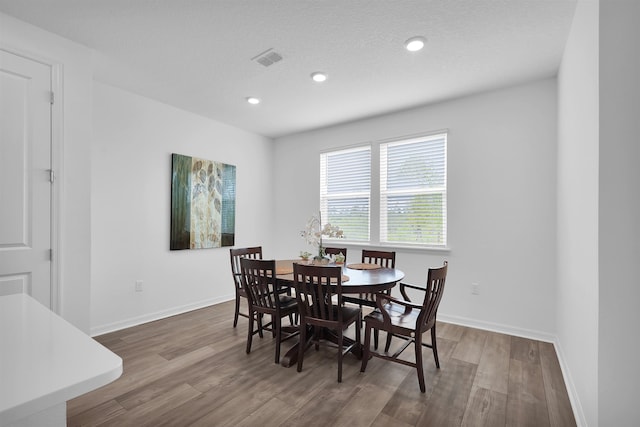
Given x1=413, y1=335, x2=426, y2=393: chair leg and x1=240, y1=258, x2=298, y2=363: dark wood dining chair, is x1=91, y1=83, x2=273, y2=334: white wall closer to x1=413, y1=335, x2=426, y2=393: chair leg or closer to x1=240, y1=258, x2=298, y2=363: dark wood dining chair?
x1=240, y1=258, x2=298, y2=363: dark wood dining chair

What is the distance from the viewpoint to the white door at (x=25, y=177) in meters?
2.24

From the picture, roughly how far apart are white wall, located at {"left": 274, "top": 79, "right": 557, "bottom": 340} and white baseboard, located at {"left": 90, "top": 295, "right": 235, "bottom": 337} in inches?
111

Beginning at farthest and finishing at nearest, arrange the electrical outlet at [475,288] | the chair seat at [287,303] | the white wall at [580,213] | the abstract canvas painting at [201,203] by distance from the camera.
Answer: the abstract canvas painting at [201,203], the electrical outlet at [475,288], the chair seat at [287,303], the white wall at [580,213]

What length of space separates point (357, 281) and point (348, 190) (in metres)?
2.36

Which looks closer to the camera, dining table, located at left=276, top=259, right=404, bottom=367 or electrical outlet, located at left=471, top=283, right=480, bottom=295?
dining table, located at left=276, top=259, right=404, bottom=367

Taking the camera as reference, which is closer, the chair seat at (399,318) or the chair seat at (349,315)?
the chair seat at (399,318)

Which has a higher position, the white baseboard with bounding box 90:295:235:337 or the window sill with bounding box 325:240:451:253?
the window sill with bounding box 325:240:451:253

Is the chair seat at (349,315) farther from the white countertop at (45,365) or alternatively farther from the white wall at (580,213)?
the white countertop at (45,365)

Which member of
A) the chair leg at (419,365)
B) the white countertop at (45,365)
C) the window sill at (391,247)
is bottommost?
the chair leg at (419,365)

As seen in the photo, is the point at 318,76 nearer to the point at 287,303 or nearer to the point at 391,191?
the point at 391,191

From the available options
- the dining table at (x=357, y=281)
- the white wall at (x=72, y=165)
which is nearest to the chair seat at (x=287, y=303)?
the dining table at (x=357, y=281)

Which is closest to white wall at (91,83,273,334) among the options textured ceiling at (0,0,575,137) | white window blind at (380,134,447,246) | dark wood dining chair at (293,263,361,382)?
textured ceiling at (0,0,575,137)

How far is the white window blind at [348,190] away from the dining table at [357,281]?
4.66 feet
